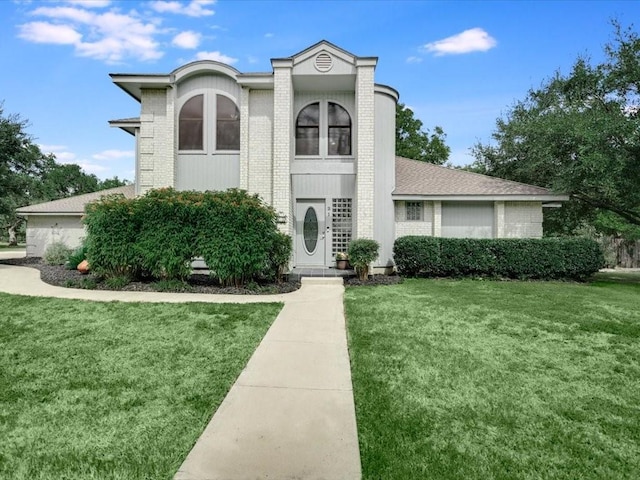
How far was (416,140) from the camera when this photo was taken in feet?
97.9

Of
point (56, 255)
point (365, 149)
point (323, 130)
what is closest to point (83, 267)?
point (56, 255)

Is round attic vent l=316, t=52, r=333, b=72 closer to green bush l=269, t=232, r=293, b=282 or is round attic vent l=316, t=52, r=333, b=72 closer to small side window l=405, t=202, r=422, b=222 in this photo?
small side window l=405, t=202, r=422, b=222

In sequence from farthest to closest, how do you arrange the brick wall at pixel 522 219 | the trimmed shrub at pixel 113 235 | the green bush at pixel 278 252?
the brick wall at pixel 522 219 < the green bush at pixel 278 252 < the trimmed shrub at pixel 113 235

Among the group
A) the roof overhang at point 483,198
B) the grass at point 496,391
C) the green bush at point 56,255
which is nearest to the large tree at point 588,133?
the roof overhang at point 483,198

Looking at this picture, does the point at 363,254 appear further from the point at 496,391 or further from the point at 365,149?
the point at 496,391

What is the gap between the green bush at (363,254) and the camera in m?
10.9

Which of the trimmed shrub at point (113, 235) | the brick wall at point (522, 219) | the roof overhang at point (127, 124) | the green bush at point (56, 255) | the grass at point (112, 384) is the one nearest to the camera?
the grass at point (112, 384)

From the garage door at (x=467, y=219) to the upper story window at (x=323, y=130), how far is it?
4.12m

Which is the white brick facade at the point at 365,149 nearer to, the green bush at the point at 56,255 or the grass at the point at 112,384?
the grass at the point at 112,384

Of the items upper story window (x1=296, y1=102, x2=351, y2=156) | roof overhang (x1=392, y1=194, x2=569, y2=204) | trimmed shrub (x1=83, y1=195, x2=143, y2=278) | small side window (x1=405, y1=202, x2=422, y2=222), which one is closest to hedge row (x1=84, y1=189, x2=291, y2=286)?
trimmed shrub (x1=83, y1=195, x2=143, y2=278)

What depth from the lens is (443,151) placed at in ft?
101

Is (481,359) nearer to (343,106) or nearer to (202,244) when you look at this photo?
(202,244)

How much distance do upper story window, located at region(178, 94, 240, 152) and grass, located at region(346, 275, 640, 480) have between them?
820 cm

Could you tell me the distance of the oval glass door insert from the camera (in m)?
13.3
